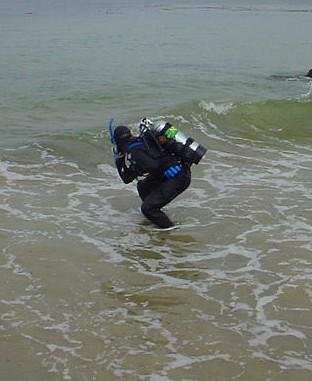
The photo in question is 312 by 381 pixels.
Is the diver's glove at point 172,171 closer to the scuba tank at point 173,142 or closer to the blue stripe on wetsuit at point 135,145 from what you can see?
the scuba tank at point 173,142

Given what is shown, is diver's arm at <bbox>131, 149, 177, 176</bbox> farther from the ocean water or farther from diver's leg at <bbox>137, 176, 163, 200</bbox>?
the ocean water

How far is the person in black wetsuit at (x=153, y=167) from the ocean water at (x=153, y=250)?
0.93 ft

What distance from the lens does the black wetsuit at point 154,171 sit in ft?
26.0

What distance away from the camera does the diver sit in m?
7.95

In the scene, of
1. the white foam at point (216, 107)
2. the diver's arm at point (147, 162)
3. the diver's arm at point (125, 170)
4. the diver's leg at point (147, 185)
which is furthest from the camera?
the white foam at point (216, 107)

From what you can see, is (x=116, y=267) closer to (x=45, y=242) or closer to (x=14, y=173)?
(x=45, y=242)

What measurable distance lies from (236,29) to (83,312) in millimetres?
43547

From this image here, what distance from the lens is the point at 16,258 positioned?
22.7 ft

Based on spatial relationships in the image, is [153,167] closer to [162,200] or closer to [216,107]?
[162,200]

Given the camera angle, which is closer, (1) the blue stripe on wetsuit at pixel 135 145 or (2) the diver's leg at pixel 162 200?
(1) the blue stripe on wetsuit at pixel 135 145

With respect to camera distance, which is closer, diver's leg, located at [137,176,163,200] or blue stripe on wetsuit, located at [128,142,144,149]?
blue stripe on wetsuit, located at [128,142,144,149]

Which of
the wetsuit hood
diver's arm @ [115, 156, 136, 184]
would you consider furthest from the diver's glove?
the wetsuit hood

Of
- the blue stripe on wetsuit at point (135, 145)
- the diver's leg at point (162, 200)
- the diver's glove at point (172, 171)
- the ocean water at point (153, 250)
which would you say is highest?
the blue stripe on wetsuit at point (135, 145)

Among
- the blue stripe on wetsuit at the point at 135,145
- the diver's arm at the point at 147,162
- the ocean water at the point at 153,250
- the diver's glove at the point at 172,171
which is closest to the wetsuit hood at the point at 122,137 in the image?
the blue stripe on wetsuit at the point at 135,145
